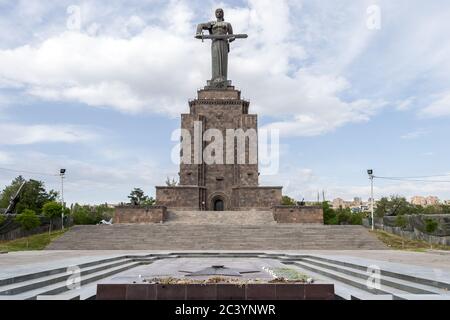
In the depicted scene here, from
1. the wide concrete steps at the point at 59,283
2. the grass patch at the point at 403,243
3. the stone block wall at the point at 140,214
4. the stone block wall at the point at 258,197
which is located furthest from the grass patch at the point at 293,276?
the stone block wall at the point at 258,197

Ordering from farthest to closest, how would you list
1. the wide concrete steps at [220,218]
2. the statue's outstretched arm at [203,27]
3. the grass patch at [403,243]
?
the statue's outstretched arm at [203,27]
the wide concrete steps at [220,218]
the grass patch at [403,243]

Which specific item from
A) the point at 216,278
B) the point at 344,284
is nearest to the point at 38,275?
the point at 216,278

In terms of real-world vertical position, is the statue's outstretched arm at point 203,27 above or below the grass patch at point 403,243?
above

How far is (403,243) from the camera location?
25984 mm

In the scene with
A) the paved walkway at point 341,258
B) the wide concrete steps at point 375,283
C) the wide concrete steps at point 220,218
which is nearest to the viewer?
the wide concrete steps at point 375,283

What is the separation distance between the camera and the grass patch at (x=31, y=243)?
82.0ft

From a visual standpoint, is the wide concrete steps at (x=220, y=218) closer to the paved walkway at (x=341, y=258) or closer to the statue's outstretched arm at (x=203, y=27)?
the paved walkway at (x=341, y=258)

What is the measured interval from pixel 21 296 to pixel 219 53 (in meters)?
34.8

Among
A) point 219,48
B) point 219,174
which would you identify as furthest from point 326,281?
point 219,48

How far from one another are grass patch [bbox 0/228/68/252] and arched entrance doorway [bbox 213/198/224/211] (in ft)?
49.7

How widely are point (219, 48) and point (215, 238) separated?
21023 mm

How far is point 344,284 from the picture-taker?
1227 centimetres

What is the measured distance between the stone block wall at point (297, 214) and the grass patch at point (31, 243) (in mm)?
15685

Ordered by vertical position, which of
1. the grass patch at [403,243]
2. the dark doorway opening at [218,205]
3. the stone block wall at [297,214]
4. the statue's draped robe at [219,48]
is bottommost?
the grass patch at [403,243]
